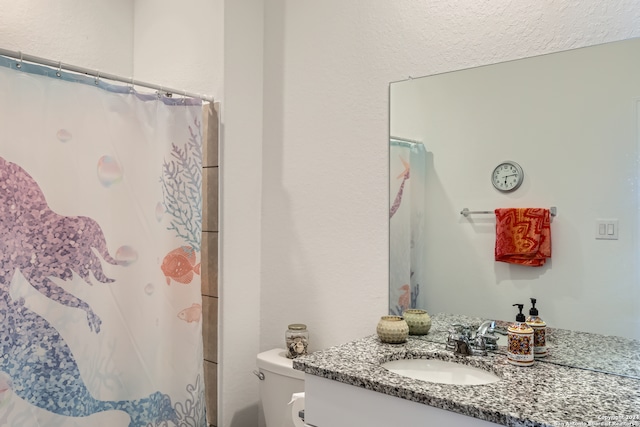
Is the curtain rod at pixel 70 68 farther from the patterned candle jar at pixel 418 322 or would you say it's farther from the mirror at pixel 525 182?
the patterned candle jar at pixel 418 322

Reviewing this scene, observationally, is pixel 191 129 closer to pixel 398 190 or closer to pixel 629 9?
pixel 398 190

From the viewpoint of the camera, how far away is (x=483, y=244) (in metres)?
1.76

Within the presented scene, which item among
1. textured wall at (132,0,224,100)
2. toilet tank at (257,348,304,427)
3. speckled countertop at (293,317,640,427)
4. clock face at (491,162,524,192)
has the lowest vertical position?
toilet tank at (257,348,304,427)

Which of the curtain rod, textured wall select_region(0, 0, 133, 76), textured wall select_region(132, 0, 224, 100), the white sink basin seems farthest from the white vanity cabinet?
textured wall select_region(0, 0, 133, 76)

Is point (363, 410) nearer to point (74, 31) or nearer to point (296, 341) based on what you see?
point (296, 341)

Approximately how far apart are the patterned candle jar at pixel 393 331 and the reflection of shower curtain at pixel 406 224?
153 millimetres

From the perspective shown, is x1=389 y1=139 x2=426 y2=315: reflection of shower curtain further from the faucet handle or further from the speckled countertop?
the speckled countertop

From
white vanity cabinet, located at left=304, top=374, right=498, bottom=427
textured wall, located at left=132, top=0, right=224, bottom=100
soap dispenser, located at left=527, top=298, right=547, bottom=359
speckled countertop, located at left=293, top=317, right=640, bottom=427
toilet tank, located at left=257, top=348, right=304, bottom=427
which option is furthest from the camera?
textured wall, located at left=132, top=0, right=224, bottom=100

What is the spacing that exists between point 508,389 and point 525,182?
693mm

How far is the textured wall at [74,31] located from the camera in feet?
7.72

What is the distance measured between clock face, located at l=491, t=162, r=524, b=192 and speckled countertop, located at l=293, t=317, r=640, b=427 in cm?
57

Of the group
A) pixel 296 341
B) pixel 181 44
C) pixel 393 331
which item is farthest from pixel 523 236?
pixel 181 44

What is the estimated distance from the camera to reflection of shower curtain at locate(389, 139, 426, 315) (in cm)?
191

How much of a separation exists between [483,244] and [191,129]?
1297 mm
